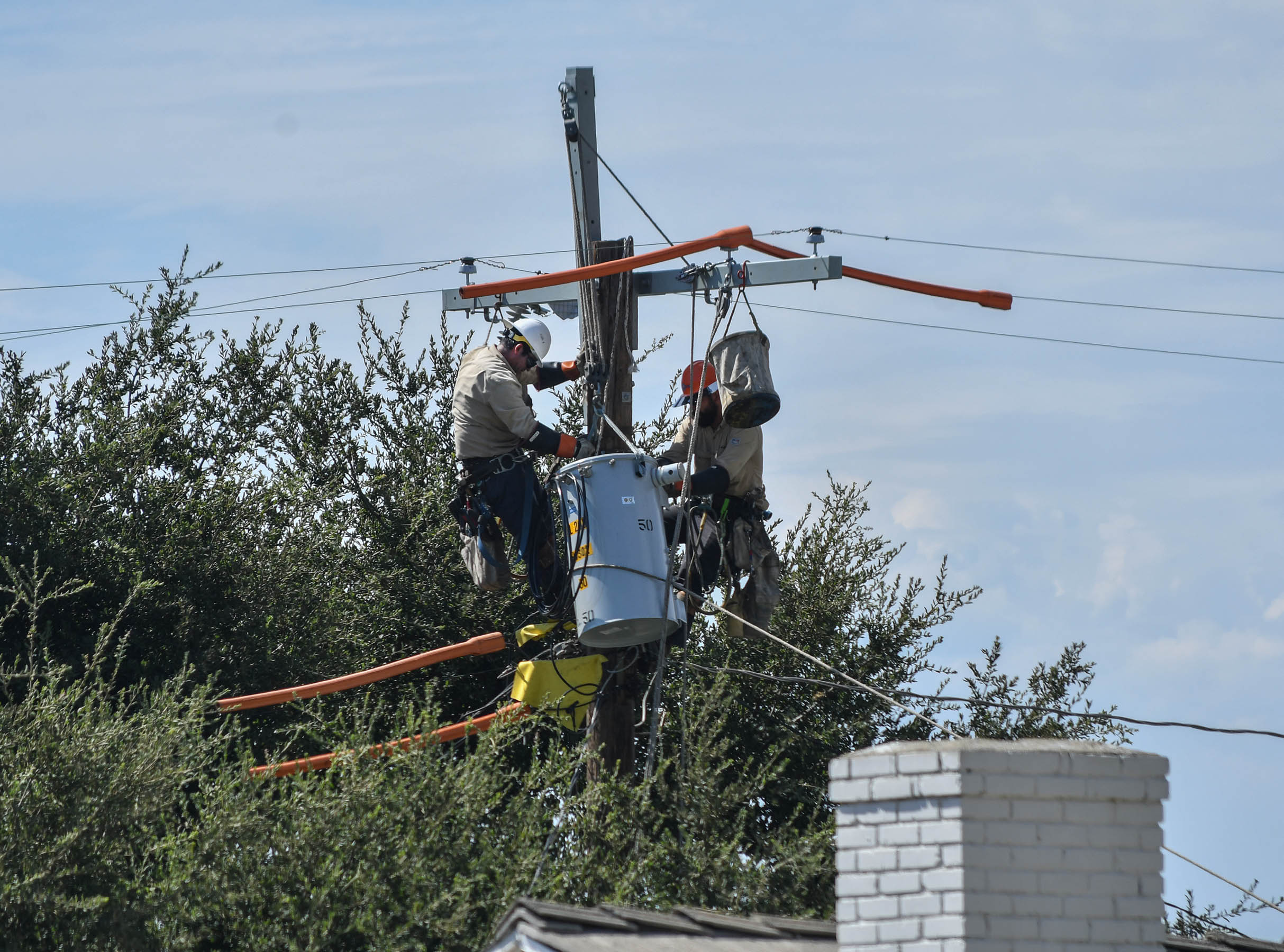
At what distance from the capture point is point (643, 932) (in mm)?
6270

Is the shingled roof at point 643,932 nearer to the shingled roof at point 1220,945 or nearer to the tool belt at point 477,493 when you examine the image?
the shingled roof at point 1220,945

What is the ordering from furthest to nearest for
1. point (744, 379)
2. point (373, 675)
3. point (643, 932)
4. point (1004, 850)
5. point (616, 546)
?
point (373, 675) → point (744, 379) → point (616, 546) → point (643, 932) → point (1004, 850)

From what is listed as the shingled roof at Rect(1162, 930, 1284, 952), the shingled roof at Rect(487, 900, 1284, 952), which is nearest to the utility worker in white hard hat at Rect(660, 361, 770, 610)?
the shingled roof at Rect(487, 900, 1284, 952)

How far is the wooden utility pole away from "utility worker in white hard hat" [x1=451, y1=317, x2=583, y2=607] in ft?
0.77

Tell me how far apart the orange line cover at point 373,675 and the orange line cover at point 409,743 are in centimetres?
45

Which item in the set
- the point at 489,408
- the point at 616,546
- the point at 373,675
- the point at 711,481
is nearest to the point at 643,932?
the point at 616,546

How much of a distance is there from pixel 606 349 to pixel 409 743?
2673mm

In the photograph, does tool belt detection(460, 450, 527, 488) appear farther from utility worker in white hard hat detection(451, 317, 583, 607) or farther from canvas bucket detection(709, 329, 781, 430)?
canvas bucket detection(709, 329, 781, 430)

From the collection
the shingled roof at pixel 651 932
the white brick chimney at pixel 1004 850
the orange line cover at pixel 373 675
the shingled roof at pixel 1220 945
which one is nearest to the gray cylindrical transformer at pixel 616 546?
the orange line cover at pixel 373 675

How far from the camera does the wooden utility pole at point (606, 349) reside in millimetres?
9680

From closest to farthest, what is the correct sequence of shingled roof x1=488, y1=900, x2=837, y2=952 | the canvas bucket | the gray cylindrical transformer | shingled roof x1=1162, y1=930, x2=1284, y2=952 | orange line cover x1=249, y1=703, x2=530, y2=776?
1. shingled roof x1=488, y1=900, x2=837, y2=952
2. shingled roof x1=1162, y1=930, x2=1284, y2=952
3. orange line cover x1=249, y1=703, x2=530, y2=776
4. the gray cylindrical transformer
5. the canvas bucket

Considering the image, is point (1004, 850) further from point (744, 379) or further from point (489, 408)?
point (489, 408)

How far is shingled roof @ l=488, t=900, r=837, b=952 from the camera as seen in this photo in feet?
19.6

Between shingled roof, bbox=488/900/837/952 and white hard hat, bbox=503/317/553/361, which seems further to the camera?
white hard hat, bbox=503/317/553/361
